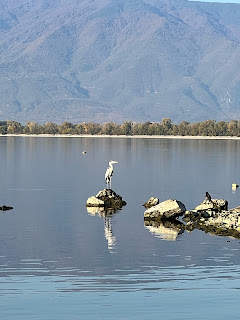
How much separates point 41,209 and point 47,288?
19066 mm

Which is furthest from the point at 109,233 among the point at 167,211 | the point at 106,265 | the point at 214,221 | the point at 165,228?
the point at 106,265

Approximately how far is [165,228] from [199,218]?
253cm

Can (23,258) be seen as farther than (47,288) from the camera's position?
Yes

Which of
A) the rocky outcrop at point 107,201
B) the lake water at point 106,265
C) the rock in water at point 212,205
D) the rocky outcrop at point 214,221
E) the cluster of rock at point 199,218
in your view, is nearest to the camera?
the lake water at point 106,265

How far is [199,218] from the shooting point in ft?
115

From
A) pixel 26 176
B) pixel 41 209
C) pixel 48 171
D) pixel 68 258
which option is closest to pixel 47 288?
pixel 68 258

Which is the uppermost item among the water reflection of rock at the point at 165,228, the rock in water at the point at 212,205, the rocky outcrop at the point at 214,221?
the rock in water at the point at 212,205

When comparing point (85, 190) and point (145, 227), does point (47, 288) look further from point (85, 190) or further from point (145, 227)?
point (85, 190)

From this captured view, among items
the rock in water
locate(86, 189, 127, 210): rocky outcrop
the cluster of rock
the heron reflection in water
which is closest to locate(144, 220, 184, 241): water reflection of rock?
the cluster of rock

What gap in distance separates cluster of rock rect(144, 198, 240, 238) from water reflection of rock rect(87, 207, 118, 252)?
5.90 ft

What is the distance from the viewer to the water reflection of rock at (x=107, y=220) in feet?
97.2

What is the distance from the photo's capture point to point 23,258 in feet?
85.3

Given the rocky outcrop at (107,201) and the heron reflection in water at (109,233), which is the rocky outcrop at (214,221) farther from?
the rocky outcrop at (107,201)

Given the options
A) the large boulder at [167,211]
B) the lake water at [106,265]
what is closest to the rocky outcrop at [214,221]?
the large boulder at [167,211]
